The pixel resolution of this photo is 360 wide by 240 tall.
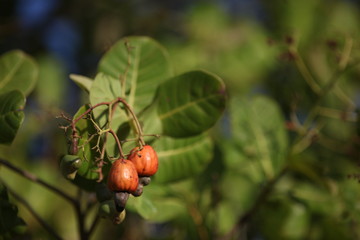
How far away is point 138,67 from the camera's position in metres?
1.07

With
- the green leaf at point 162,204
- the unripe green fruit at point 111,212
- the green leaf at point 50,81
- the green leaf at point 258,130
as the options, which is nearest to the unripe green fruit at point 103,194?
the unripe green fruit at point 111,212

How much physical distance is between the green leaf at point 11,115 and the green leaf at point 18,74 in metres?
0.20

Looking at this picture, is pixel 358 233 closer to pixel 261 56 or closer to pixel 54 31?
pixel 261 56

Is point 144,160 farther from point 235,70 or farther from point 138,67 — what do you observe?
point 235,70

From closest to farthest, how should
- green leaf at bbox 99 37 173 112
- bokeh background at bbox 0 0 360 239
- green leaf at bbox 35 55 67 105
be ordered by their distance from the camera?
green leaf at bbox 99 37 173 112 → bokeh background at bbox 0 0 360 239 → green leaf at bbox 35 55 67 105

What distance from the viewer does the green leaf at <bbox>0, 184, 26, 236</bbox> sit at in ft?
3.11

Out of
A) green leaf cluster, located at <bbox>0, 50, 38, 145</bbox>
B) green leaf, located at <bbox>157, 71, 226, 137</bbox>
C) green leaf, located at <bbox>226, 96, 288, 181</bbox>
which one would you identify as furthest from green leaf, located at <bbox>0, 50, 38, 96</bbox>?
green leaf, located at <bbox>226, 96, 288, 181</bbox>

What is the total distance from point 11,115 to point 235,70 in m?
1.91

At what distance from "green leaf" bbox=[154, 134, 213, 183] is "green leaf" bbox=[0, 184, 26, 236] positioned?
0.31 metres

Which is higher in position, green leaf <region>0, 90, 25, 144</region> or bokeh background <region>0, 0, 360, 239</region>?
green leaf <region>0, 90, 25, 144</region>

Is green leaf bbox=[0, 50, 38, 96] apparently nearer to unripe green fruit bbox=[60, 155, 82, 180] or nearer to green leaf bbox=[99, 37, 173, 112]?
green leaf bbox=[99, 37, 173, 112]

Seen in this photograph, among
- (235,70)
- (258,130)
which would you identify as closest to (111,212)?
(258,130)

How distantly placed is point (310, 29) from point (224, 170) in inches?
71.9

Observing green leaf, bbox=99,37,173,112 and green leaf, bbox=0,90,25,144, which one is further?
green leaf, bbox=99,37,173,112
